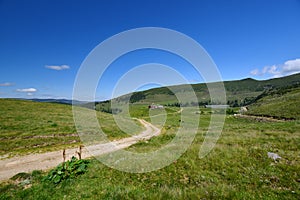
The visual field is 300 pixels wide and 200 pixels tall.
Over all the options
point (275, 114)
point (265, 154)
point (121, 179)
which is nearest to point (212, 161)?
point (265, 154)

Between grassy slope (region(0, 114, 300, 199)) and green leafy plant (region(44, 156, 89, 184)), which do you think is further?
green leafy plant (region(44, 156, 89, 184))

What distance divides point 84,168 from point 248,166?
951cm

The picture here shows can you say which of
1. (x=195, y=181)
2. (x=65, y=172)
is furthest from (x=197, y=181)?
(x=65, y=172)

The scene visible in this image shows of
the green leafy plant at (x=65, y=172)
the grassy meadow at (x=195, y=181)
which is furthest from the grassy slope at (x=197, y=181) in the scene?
the green leafy plant at (x=65, y=172)

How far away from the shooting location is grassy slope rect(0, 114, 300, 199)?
680 centimetres

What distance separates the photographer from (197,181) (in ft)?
27.5

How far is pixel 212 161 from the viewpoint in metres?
10.4

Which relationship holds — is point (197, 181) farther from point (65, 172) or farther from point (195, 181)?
point (65, 172)

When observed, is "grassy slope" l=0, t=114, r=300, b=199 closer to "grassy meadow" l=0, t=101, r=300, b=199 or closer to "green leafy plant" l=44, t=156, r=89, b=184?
"grassy meadow" l=0, t=101, r=300, b=199

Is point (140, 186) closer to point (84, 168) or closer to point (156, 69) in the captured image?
point (84, 168)

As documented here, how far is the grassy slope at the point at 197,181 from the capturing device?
268 inches

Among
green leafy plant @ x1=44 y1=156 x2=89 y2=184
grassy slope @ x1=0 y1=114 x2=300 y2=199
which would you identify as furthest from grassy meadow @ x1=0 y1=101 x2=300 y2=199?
green leafy plant @ x1=44 y1=156 x2=89 y2=184

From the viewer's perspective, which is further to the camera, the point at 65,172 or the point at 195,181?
the point at 65,172

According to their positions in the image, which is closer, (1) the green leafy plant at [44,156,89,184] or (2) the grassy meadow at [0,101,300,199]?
(2) the grassy meadow at [0,101,300,199]
